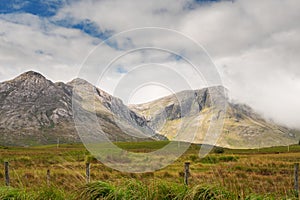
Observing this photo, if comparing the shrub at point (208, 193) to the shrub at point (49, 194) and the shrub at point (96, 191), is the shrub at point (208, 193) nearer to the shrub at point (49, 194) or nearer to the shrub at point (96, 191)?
the shrub at point (96, 191)

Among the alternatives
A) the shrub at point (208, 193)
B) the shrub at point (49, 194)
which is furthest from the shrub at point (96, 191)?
the shrub at point (208, 193)

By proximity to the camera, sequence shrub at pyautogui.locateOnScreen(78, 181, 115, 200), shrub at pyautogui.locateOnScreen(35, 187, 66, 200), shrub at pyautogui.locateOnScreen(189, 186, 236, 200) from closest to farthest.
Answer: shrub at pyautogui.locateOnScreen(189, 186, 236, 200) → shrub at pyautogui.locateOnScreen(78, 181, 115, 200) → shrub at pyautogui.locateOnScreen(35, 187, 66, 200)

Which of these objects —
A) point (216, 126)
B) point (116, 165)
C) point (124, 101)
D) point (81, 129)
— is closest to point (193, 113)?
point (216, 126)

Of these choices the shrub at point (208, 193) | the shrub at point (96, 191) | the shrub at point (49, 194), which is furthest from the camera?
the shrub at point (49, 194)

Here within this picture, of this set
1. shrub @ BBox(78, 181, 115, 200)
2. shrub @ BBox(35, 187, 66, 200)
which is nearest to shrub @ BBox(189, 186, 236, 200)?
shrub @ BBox(78, 181, 115, 200)

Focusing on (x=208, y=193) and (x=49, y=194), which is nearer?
(x=208, y=193)

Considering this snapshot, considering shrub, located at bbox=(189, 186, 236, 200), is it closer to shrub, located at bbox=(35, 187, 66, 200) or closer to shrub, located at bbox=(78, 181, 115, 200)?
shrub, located at bbox=(78, 181, 115, 200)

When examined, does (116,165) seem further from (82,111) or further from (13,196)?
(13,196)

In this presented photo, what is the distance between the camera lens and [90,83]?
13.8 meters

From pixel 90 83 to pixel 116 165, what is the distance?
37.7 ft

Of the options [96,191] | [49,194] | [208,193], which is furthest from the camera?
[49,194]

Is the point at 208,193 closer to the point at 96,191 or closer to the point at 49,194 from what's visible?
the point at 96,191

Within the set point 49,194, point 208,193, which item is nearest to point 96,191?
point 49,194

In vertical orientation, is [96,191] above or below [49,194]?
above
